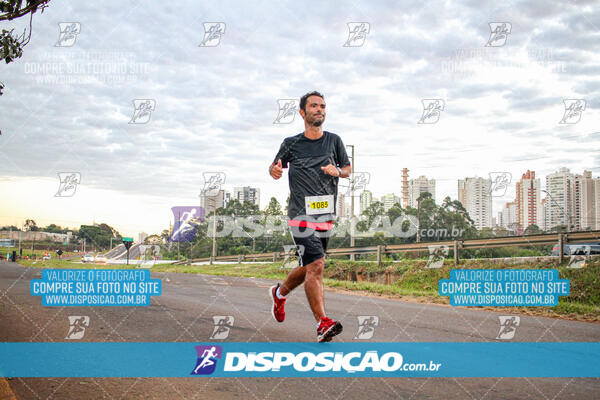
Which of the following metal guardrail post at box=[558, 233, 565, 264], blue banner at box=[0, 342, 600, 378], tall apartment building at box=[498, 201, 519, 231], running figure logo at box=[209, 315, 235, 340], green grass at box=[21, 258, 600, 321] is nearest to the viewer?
blue banner at box=[0, 342, 600, 378]

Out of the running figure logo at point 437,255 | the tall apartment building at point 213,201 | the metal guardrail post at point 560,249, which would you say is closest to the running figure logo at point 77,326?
the tall apartment building at point 213,201

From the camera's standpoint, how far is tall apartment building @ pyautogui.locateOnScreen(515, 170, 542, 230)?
22.5m

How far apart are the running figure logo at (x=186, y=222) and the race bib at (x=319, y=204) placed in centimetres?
253

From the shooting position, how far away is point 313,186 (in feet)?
10.8

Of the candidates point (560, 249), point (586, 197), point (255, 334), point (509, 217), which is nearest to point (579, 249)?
point (560, 249)

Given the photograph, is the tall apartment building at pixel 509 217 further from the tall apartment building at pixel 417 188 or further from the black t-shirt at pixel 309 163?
the black t-shirt at pixel 309 163

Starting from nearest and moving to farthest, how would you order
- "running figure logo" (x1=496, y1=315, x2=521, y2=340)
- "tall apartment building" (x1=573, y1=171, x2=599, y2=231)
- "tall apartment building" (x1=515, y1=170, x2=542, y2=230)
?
"running figure logo" (x1=496, y1=315, x2=521, y2=340) < "tall apartment building" (x1=573, y1=171, x2=599, y2=231) < "tall apartment building" (x1=515, y1=170, x2=542, y2=230)

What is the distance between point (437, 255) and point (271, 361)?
1459 centimetres

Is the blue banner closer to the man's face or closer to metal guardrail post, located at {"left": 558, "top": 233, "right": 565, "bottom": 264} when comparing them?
the man's face

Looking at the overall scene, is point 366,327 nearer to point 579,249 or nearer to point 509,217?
point 579,249

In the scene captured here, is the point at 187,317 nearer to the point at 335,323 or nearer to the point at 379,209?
the point at 335,323

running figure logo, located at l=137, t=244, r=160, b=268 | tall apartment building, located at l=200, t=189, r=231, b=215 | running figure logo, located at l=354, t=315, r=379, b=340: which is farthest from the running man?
running figure logo, located at l=137, t=244, r=160, b=268

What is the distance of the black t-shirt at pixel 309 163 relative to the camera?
10.7ft

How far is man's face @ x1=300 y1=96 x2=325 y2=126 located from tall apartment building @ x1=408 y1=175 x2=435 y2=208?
2325cm
